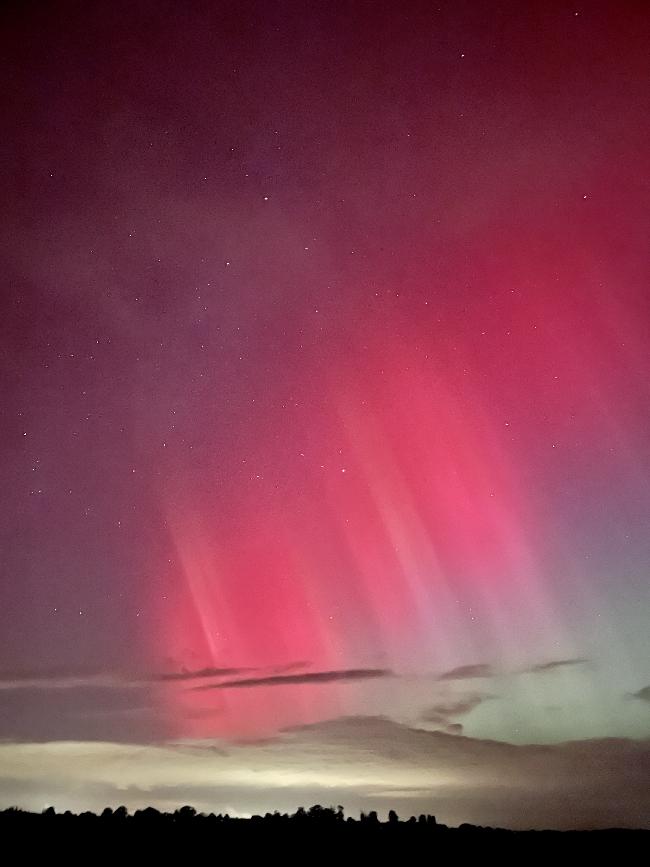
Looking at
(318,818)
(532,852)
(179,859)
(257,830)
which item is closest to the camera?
(179,859)

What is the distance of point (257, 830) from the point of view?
52406 millimetres

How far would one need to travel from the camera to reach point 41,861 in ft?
113

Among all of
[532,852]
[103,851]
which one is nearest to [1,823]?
[103,851]

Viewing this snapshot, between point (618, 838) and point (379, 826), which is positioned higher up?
point (379, 826)

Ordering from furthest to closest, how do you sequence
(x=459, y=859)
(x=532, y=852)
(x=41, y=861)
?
1. (x=532, y=852)
2. (x=459, y=859)
3. (x=41, y=861)

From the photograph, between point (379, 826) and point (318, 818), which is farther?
point (318, 818)

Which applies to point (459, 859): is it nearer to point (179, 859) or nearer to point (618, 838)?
point (179, 859)

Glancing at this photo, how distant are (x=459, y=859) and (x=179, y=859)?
47.9 ft

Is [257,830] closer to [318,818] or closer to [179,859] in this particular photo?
[179,859]

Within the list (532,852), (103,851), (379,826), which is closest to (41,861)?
(103,851)

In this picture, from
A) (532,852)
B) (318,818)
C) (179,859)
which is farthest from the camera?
(318,818)

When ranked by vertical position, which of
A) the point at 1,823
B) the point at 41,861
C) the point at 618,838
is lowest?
the point at 618,838

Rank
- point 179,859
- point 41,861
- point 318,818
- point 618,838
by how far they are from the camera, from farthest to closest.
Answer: point 318,818 → point 618,838 → point 179,859 → point 41,861

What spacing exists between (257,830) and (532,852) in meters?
16.5
